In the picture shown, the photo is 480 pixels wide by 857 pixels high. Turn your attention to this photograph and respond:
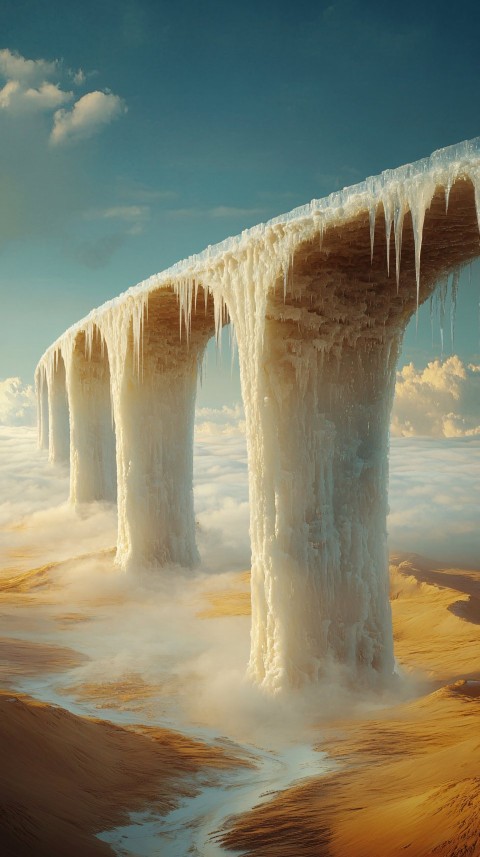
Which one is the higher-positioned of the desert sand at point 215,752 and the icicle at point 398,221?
the icicle at point 398,221

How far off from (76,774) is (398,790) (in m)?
1.97

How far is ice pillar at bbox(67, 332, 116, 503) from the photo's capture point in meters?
16.4

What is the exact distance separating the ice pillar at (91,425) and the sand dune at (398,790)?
10677 millimetres

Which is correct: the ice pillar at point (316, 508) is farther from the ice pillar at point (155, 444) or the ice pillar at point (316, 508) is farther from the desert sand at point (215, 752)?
the ice pillar at point (155, 444)

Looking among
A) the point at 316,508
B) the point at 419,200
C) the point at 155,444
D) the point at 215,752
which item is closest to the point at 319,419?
the point at 316,508

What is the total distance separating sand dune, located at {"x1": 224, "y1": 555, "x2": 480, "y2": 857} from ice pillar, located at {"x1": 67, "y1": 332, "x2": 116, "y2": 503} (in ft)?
35.0

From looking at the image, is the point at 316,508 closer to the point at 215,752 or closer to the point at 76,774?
the point at 215,752

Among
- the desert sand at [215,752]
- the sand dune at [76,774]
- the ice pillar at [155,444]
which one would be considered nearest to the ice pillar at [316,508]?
the desert sand at [215,752]

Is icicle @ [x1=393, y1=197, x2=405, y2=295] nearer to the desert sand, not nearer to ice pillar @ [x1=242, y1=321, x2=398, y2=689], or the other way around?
ice pillar @ [x1=242, y1=321, x2=398, y2=689]

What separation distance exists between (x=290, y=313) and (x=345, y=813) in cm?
420

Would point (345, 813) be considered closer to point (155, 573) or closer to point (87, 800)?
point (87, 800)

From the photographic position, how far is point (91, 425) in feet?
53.8

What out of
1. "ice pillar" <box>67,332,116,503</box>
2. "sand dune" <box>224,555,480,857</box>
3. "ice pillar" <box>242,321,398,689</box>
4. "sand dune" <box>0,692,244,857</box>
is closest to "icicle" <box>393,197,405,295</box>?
"ice pillar" <box>242,321,398,689</box>

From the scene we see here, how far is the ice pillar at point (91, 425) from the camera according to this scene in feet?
53.7
